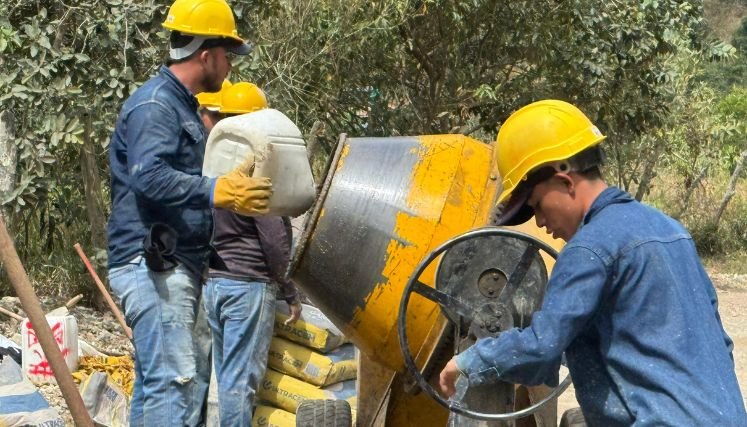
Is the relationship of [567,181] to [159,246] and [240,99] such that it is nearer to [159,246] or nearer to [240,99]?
[159,246]

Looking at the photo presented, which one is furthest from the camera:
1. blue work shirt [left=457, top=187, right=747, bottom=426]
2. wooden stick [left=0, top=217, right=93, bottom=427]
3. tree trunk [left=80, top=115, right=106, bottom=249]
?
tree trunk [left=80, top=115, right=106, bottom=249]

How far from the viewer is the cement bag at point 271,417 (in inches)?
208

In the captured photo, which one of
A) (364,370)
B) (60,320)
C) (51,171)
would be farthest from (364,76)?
(364,370)

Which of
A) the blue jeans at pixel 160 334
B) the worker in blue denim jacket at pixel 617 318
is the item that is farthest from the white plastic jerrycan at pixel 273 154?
the worker in blue denim jacket at pixel 617 318

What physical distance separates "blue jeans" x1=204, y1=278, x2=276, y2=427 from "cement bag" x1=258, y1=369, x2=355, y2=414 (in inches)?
7.2

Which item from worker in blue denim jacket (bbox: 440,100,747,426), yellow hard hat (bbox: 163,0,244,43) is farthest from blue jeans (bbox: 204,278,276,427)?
worker in blue denim jacket (bbox: 440,100,747,426)

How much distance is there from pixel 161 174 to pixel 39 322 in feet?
2.30

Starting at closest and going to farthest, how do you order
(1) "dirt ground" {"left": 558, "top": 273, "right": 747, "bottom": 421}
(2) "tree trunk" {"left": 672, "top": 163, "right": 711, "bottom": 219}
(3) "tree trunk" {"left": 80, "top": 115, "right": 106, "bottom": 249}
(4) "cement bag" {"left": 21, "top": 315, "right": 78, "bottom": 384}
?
1. (4) "cement bag" {"left": 21, "top": 315, "right": 78, "bottom": 384}
2. (3) "tree trunk" {"left": 80, "top": 115, "right": 106, "bottom": 249}
3. (1) "dirt ground" {"left": 558, "top": 273, "right": 747, "bottom": 421}
4. (2) "tree trunk" {"left": 672, "top": 163, "right": 711, "bottom": 219}

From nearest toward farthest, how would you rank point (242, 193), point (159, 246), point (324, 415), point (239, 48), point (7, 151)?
point (242, 193) < point (159, 246) < point (239, 48) < point (324, 415) < point (7, 151)

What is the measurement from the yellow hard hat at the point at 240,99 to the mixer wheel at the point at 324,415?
132cm

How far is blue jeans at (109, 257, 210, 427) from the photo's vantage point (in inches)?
163

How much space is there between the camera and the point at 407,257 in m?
3.99

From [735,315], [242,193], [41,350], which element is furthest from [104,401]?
[735,315]

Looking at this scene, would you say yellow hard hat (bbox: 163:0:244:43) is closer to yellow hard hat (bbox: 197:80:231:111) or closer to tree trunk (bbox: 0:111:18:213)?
yellow hard hat (bbox: 197:80:231:111)
